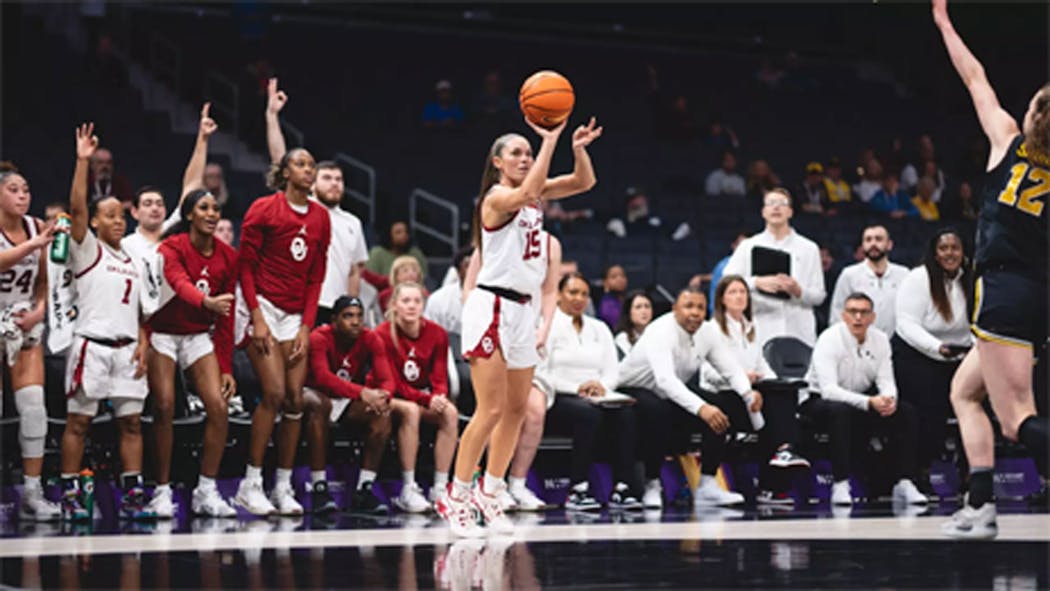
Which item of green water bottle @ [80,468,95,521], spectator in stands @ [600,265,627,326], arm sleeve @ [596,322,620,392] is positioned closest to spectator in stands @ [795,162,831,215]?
spectator in stands @ [600,265,627,326]

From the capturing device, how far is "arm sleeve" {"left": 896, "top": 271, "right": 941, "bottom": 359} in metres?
9.72

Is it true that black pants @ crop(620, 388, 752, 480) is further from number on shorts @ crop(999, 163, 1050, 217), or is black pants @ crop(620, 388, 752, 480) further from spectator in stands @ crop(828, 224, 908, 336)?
number on shorts @ crop(999, 163, 1050, 217)

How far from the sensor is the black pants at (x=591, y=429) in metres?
9.11

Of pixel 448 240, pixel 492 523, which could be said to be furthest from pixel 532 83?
pixel 448 240

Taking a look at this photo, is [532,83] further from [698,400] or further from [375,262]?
[375,262]

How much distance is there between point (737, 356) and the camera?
9.79 m

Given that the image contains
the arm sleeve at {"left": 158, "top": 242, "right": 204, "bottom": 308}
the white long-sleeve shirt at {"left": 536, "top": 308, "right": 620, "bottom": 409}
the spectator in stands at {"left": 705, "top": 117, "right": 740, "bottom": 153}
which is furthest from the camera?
the spectator in stands at {"left": 705, "top": 117, "right": 740, "bottom": 153}

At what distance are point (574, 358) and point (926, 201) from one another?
9.23 meters

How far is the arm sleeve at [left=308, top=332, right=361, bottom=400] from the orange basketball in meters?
2.46

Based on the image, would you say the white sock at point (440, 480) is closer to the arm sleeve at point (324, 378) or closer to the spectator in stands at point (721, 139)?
the arm sleeve at point (324, 378)

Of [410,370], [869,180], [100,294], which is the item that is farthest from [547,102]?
[869,180]

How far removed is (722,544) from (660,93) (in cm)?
1420

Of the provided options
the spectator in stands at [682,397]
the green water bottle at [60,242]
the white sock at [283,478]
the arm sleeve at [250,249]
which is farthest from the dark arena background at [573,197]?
the green water bottle at [60,242]

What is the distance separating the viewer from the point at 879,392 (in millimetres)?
9773
